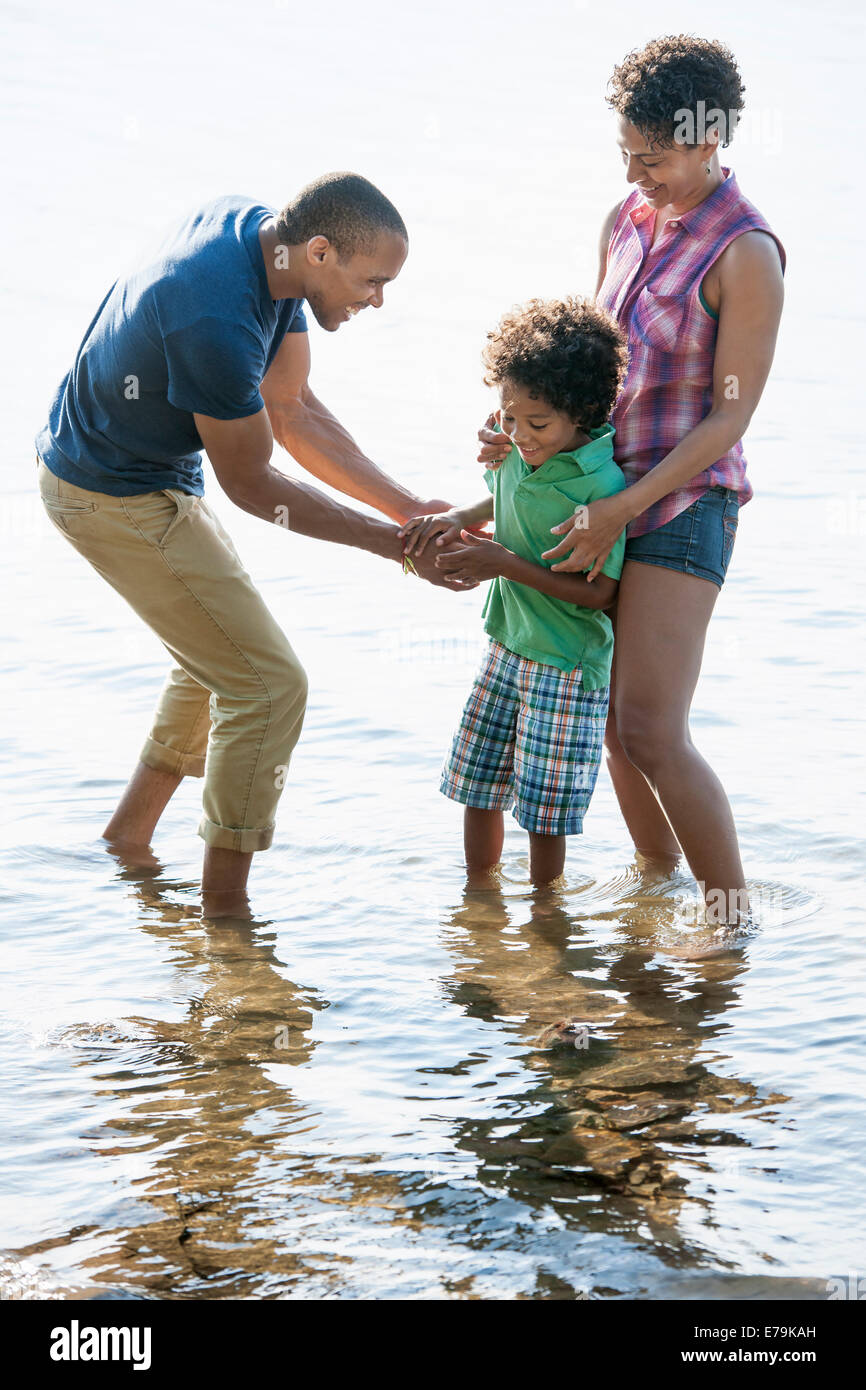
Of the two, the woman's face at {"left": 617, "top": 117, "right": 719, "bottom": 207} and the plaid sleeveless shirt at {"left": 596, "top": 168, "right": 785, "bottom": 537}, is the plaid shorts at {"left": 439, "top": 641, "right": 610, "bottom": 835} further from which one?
the woman's face at {"left": 617, "top": 117, "right": 719, "bottom": 207}

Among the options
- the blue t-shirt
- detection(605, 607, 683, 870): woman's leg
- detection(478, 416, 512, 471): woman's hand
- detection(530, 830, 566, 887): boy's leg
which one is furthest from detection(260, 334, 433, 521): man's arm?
detection(530, 830, 566, 887): boy's leg

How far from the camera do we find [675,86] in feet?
11.5

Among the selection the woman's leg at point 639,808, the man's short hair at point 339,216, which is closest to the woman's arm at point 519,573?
the woman's leg at point 639,808

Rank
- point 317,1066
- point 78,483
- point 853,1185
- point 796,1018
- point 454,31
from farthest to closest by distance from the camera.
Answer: point 454,31 < point 78,483 < point 796,1018 < point 317,1066 < point 853,1185

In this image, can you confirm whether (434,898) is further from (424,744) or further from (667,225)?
(667,225)

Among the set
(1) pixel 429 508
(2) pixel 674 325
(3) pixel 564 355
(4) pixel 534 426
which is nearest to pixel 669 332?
(2) pixel 674 325

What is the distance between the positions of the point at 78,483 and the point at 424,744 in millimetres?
2049

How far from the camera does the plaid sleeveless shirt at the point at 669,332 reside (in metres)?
3.62

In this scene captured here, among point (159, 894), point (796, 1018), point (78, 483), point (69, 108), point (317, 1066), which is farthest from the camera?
point (69, 108)

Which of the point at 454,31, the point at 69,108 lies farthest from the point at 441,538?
the point at 454,31

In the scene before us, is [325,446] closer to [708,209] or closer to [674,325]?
[674,325]

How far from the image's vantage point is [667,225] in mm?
3701

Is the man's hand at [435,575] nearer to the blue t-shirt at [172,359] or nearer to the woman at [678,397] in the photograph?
the woman at [678,397]

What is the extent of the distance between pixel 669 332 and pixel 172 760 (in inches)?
73.0
